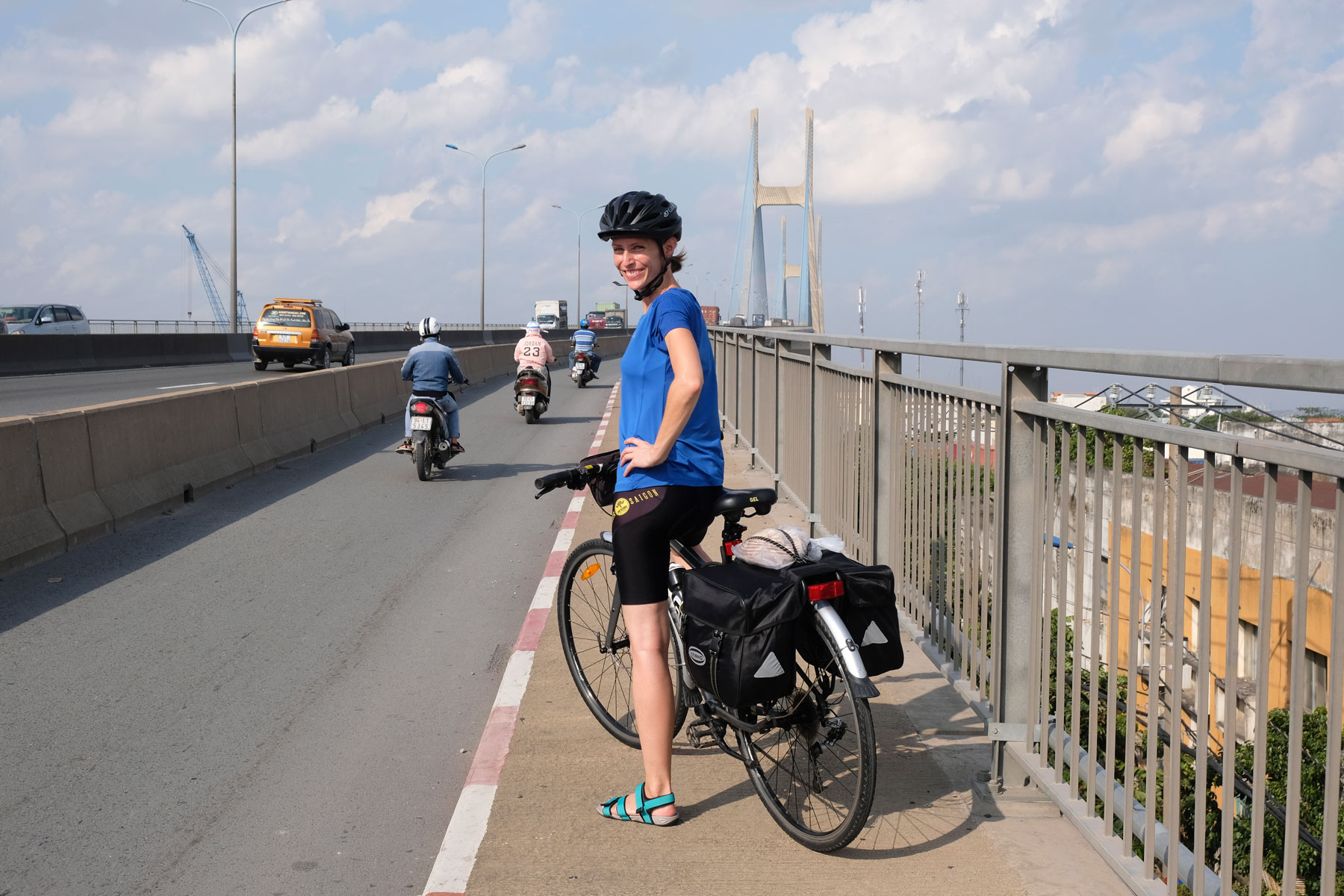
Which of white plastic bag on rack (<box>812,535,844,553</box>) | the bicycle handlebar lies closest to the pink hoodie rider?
the bicycle handlebar

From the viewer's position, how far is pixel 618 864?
11.3 ft

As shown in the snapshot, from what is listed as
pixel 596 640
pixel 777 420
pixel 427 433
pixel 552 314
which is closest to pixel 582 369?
pixel 427 433

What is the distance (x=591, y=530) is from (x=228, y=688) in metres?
4.21

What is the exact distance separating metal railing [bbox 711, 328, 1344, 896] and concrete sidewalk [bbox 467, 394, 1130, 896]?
0.18 meters

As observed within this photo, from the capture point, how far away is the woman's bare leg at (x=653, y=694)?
12.0 feet

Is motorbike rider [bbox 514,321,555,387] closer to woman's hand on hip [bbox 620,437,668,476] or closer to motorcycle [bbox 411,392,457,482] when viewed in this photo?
motorcycle [bbox 411,392,457,482]

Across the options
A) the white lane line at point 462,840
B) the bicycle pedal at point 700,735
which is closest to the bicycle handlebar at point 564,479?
the bicycle pedal at point 700,735

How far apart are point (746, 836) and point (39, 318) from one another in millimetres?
37560

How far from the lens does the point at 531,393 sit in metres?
19.6

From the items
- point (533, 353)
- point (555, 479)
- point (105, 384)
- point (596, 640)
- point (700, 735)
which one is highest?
point (533, 353)

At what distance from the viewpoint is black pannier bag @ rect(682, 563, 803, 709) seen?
3.32 m

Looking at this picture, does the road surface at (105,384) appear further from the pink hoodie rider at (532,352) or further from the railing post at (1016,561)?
the railing post at (1016,561)

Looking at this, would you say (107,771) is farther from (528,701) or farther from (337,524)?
(337,524)

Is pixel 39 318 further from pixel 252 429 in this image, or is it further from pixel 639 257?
pixel 639 257
